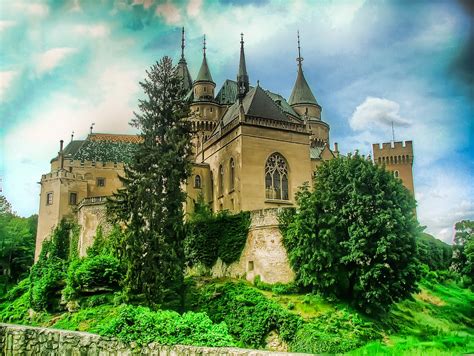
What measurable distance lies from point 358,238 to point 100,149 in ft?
118

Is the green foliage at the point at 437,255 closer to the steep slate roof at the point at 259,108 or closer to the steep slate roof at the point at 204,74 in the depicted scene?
the steep slate roof at the point at 259,108

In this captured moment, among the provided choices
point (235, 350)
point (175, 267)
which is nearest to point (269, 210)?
point (175, 267)

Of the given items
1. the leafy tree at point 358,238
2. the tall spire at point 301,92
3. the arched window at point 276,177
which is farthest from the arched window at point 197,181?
the tall spire at point 301,92

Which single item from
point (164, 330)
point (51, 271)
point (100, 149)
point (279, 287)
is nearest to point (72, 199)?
point (100, 149)

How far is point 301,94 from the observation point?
67562 millimetres

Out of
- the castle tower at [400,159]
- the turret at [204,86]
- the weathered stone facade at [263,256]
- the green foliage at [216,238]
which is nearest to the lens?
the weathered stone facade at [263,256]

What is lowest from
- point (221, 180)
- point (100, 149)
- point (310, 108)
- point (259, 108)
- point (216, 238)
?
point (216, 238)

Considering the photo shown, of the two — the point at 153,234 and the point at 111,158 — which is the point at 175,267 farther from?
the point at 111,158

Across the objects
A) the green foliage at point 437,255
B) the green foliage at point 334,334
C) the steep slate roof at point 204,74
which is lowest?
the green foliage at point 334,334

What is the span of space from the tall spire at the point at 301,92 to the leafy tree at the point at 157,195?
123ft

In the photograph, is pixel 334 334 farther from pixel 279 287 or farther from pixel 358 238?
pixel 358 238

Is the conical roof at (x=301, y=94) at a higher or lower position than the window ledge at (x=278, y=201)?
higher

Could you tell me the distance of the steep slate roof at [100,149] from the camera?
5316 centimetres

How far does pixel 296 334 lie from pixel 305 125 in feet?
73.1
